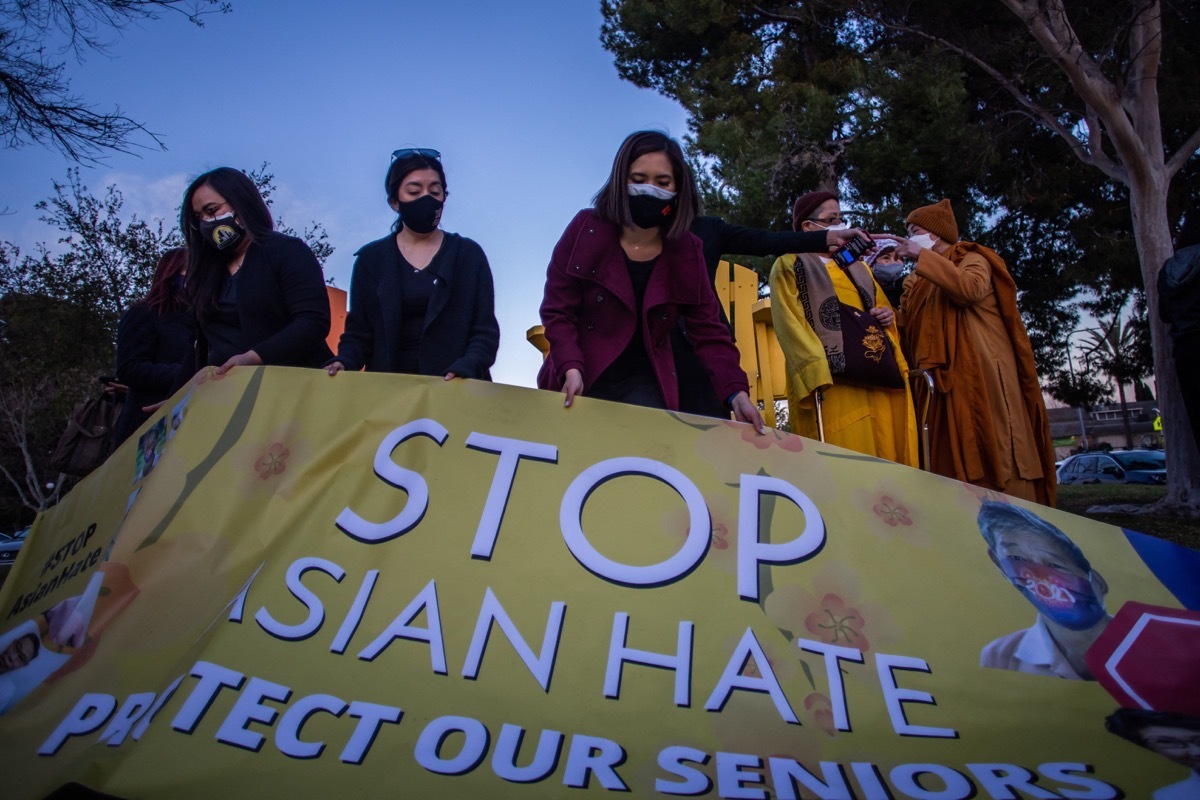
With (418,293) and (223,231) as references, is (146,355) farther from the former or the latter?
(418,293)

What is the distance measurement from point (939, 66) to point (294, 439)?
10127mm

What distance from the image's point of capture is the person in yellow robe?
3.95 meters

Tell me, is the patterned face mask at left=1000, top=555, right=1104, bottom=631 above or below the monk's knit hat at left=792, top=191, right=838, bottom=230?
below

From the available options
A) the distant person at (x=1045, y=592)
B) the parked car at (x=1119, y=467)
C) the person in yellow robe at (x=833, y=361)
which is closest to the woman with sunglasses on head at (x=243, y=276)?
the person in yellow robe at (x=833, y=361)

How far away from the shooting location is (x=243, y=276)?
3.31 metres

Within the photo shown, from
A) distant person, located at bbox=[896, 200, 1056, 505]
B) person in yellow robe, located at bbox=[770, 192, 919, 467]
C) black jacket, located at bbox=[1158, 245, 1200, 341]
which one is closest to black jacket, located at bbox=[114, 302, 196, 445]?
person in yellow robe, located at bbox=[770, 192, 919, 467]

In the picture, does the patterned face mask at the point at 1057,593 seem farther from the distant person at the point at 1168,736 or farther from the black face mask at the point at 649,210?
the black face mask at the point at 649,210

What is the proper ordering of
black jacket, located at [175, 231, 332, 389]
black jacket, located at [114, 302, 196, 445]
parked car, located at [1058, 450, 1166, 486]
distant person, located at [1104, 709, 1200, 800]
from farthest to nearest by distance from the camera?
parked car, located at [1058, 450, 1166, 486] < black jacket, located at [114, 302, 196, 445] < black jacket, located at [175, 231, 332, 389] < distant person, located at [1104, 709, 1200, 800]

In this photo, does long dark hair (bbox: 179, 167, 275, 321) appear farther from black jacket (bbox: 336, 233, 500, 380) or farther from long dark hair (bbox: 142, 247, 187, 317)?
long dark hair (bbox: 142, 247, 187, 317)

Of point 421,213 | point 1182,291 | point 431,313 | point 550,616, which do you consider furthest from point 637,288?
point 1182,291

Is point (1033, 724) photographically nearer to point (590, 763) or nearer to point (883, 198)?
point (590, 763)

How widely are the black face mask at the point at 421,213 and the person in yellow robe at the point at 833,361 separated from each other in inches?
64.8

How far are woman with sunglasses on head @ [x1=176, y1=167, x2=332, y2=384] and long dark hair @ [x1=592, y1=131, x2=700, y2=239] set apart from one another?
115cm

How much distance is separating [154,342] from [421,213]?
1.61m
